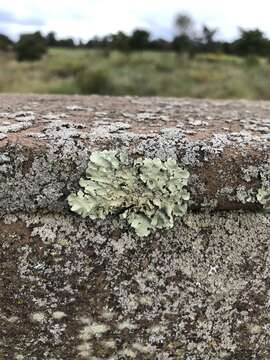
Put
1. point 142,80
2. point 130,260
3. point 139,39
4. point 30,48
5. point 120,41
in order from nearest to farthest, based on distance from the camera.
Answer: point 130,260
point 142,80
point 30,48
point 120,41
point 139,39

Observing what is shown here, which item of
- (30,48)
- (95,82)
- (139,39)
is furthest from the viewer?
(139,39)

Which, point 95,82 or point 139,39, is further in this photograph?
point 139,39

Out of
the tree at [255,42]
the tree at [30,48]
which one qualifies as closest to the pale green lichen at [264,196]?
the tree at [30,48]

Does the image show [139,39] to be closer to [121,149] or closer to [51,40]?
[51,40]

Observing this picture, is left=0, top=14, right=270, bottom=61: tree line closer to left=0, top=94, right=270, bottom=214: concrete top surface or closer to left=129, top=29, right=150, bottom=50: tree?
left=129, top=29, right=150, bottom=50: tree

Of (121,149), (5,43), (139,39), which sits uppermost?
(139,39)

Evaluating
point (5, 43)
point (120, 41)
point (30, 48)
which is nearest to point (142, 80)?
point (30, 48)

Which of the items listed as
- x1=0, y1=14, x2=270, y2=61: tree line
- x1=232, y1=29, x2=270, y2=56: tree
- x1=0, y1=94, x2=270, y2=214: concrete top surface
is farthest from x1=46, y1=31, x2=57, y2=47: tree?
x1=0, y1=94, x2=270, y2=214: concrete top surface
